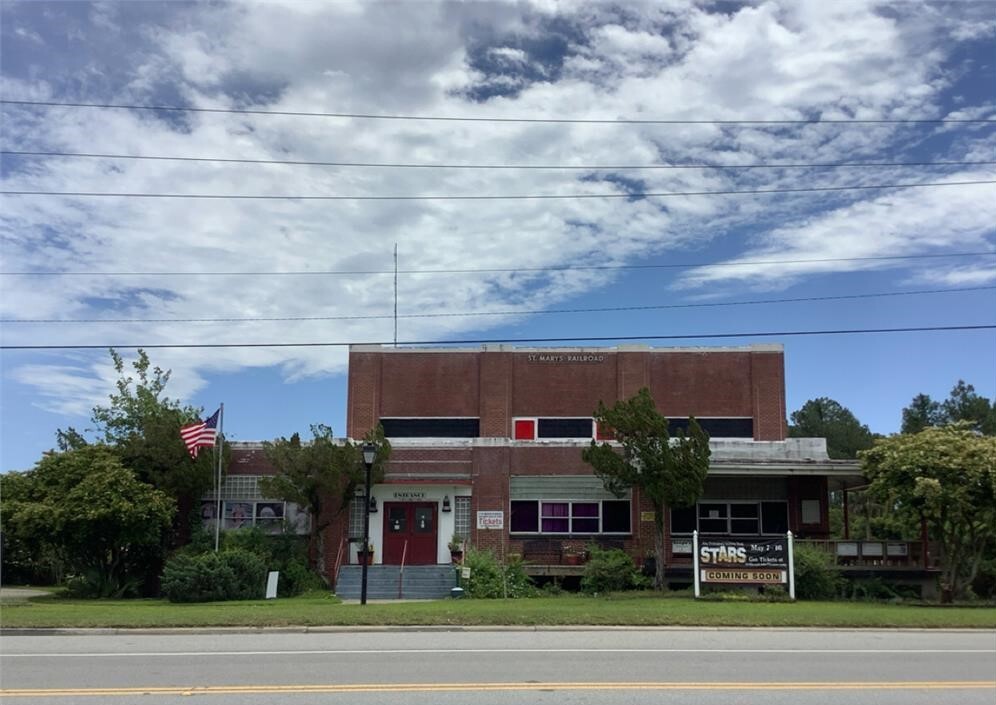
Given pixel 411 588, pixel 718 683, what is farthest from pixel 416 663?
pixel 411 588

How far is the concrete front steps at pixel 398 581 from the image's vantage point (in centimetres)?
2689

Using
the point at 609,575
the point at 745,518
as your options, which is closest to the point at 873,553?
the point at 745,518

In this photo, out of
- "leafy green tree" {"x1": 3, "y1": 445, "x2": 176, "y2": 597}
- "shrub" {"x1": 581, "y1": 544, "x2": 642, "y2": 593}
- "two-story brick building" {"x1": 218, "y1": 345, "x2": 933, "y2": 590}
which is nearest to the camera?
"leafy green tree" {"x1": 3, "y1": 445, "x2": 176, "y2": 597}

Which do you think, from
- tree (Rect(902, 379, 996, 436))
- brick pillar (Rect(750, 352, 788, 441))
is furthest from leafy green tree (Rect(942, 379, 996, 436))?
brick pillar (Rect(750, 352, 788, 441))

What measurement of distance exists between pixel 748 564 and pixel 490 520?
903 centimetres

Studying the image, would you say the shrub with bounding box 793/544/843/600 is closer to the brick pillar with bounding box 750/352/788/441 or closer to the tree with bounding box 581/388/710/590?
the tree with bounding box 581/388/710/590

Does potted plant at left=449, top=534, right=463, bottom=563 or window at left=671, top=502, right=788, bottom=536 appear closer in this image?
potted plant at left=449, top=534, right=463, bottom=563

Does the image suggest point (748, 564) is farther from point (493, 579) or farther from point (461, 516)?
point (461, 516)

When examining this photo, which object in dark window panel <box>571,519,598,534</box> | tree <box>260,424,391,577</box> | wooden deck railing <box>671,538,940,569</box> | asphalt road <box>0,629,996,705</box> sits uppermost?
tree <box>260,424,391,577</box>

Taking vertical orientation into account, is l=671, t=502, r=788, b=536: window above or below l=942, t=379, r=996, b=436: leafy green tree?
below

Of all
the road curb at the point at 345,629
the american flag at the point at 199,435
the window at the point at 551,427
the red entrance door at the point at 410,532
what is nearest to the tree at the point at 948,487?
the road curb at the point at 345,629

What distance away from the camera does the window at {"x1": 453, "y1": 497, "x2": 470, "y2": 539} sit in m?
30.3

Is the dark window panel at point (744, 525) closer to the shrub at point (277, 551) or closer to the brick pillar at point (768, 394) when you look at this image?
the brick pillar at point (768, 394)

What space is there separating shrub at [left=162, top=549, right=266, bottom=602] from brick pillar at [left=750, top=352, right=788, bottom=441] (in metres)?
20.5
